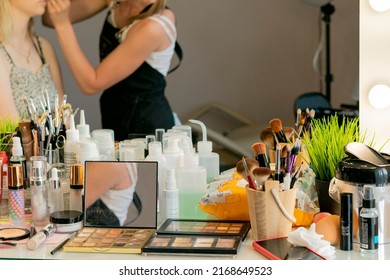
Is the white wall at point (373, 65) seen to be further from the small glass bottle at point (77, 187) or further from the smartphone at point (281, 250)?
the small glass bottle at point (77, 187)

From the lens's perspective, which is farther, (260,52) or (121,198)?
(260,52)

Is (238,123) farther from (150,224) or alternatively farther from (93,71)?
(150,224)

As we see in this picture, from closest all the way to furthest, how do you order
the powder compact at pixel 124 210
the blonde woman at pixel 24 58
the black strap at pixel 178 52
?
the powder compact at pixel 124 210, the blonde woman at pixel 24 58, the black strap at pixel 178 52

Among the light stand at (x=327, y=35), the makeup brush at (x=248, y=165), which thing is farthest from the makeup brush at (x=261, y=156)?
the light stand at (x=327, y=35)

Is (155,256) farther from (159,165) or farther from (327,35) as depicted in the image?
(327,35)

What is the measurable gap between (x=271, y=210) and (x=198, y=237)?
129mm

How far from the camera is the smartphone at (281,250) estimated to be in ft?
3.68

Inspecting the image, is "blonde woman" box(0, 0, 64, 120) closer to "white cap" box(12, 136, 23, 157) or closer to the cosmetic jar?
"white cap" box(12, 136, 23, 157)

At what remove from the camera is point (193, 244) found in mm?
1161

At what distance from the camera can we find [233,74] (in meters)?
2.31

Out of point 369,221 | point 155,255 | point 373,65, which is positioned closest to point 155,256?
point 155,255

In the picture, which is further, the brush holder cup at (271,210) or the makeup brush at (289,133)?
the makeup brush at (289,133)

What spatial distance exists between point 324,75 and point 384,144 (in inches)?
40.3

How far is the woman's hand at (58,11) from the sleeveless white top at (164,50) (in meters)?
0.12
